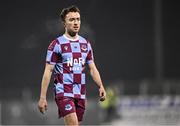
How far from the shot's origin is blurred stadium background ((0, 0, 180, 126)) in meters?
10.8

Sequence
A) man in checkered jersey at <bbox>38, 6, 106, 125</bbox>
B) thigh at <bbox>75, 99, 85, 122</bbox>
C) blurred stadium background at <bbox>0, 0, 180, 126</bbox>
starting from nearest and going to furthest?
1. man in checkered jersey at <bbox>38, 6, 106, 125</bbox>
2. thigh at <bbox>75, 99, 85, 122</bbox>
3. blurred stadium background at <bbox>0, 0, 180, 126</bbox>

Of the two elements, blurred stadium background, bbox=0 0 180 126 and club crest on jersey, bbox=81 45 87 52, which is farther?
blurred stadium background, bbox=0 0 180 126

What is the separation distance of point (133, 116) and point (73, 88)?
422 inches

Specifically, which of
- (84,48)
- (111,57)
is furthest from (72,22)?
(111,57)

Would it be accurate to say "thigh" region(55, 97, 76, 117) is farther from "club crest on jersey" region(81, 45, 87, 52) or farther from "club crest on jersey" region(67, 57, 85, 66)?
"club crest on jersey" region(81, 45, 87, 52)

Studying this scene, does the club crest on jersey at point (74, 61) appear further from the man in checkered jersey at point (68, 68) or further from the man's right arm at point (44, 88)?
the man's right arm at point (44, 88)

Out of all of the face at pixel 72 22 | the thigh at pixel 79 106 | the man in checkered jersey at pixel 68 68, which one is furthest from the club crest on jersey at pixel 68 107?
the face at pixel 72 22

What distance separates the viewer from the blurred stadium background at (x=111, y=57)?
10.8m

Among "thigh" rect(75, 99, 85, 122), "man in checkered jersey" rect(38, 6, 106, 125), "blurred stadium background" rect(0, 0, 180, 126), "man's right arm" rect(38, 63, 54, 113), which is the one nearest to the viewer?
"man's right arm" rect(38, 63, 54, 113)

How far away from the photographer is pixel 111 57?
63.1 feet

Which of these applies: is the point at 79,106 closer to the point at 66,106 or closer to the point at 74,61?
the point at 66,106

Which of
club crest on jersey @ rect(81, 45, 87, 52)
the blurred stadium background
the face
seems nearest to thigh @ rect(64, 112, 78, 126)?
club crest on jersey @ rect(81, 45, 87, 52)

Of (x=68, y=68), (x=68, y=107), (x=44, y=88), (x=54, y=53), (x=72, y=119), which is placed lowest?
(x=72, y=119)

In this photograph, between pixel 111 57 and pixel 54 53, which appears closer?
pixel 54 53
